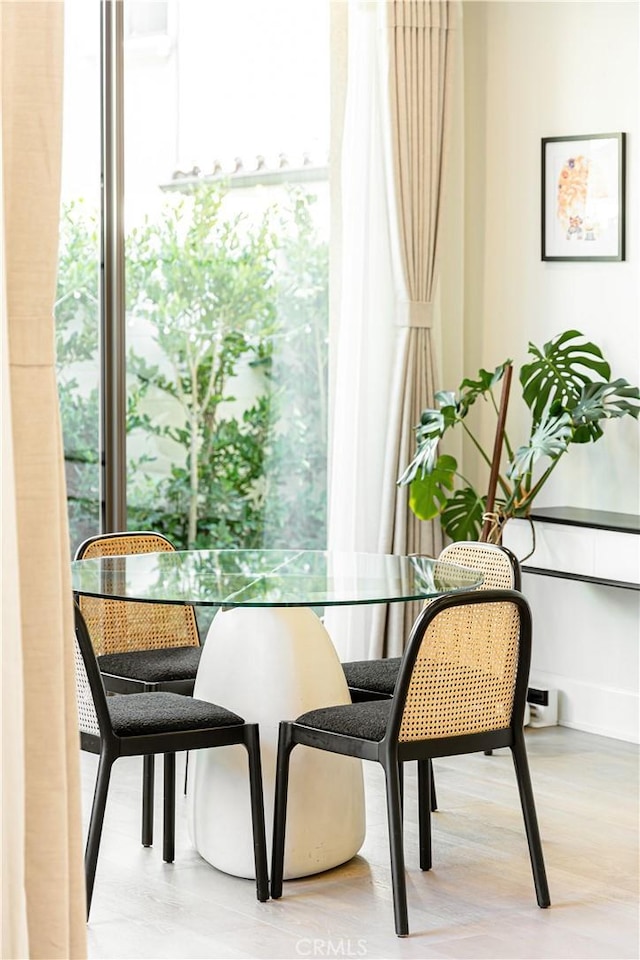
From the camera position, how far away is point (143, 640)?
13.8 ft

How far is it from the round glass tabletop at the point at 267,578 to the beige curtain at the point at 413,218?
1372 mm

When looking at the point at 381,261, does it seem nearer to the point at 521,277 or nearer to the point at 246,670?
the point at 521,277

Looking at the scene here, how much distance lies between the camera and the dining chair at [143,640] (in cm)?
391

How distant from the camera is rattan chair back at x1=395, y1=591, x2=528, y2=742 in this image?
3.21 metres

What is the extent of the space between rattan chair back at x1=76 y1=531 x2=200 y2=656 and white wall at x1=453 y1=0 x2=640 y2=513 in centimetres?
185

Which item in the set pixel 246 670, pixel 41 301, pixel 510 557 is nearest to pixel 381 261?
pixel 510 557

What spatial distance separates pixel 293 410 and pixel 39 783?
3.90m

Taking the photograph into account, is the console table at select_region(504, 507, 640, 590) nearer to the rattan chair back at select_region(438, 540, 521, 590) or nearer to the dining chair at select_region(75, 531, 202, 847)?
the rattan chair back at select_region(438, 540, 521, 590)

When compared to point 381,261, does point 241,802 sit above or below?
below

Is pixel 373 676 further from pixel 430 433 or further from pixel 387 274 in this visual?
pixel 387 274

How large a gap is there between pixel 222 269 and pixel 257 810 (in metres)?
2.73

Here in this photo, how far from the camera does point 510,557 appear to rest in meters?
3.99

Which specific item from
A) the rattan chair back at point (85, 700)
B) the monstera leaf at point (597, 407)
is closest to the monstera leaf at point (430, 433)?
the monstera leaf at point (597, 407)

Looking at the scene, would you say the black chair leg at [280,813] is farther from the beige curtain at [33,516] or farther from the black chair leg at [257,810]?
the beige curtain at [33,516]
